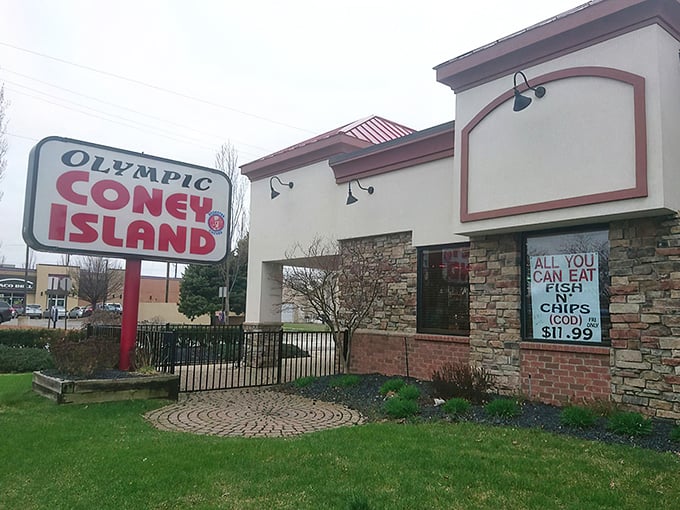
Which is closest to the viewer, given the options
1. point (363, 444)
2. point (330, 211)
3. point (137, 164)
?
point (363, 444)

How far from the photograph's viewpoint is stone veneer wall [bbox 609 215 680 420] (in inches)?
261

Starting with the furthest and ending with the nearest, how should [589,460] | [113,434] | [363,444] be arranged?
[113,434]
[363,444]
[589,460]

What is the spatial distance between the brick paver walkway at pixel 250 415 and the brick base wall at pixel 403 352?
228 cm

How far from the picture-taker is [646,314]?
6867 millimetres

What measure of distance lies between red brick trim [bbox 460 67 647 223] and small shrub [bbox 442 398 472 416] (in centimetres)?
294

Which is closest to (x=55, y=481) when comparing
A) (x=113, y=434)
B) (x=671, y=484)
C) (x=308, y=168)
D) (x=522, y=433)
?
(x=113, y=434)

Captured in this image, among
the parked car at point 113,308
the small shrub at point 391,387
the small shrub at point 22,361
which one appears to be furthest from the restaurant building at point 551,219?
the parked car at point 113,308

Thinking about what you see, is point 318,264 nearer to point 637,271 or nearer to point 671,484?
point 637,271

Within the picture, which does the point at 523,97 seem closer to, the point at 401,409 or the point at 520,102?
the point at 520,102

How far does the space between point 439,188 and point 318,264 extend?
3.25 m

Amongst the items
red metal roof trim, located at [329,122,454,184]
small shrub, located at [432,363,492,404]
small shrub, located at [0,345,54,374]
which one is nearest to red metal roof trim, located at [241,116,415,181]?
red metal roof trim, located at [329,122,454,184]

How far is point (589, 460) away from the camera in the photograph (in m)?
5.12

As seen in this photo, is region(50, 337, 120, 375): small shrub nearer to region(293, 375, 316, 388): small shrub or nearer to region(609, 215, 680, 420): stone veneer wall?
region(293, 375, 316, 388): small shrub

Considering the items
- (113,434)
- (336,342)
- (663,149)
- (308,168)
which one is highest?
(308,168)
